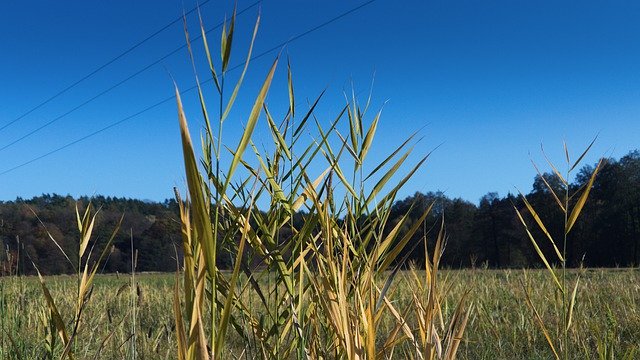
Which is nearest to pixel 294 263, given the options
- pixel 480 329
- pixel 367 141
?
pixel 367 141

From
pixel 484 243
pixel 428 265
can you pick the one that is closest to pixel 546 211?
pixel 484 243

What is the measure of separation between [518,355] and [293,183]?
2.20 metres

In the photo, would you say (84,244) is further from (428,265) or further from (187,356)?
(428,265)

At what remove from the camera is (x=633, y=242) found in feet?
126

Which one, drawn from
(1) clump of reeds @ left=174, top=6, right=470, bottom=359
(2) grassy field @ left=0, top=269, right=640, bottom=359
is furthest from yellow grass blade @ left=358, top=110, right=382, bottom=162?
(2) grassy field @ left=0, top=269, right=640, bottom=359

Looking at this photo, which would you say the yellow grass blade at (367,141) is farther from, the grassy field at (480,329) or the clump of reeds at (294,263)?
the grassy field at (480,329)

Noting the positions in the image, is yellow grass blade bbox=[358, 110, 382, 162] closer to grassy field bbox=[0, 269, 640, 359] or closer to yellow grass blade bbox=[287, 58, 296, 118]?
yellow grass blade bbox=[287, 58, 296, 118]

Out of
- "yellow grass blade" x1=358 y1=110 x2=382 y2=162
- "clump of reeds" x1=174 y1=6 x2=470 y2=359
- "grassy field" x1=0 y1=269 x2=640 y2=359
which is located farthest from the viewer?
"grassy field" x1=0 y1=269 x2=640 y2=359

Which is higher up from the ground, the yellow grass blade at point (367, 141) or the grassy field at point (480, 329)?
the yellow grass blade at point (367, 141)

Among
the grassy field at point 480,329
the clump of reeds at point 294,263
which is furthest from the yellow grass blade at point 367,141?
the grassy field at point 480,329

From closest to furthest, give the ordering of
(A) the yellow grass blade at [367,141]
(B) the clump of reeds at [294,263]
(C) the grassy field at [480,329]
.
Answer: (B) the clump of reeds at [294,263]
(A) the yellow grass blade at [367,141]
(C) the grassy field at [480,329]

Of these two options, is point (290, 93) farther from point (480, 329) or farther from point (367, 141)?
point (480, 329)

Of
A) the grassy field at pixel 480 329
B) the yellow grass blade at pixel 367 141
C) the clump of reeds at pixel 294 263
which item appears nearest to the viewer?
the clump of reeds at pixel 294 263

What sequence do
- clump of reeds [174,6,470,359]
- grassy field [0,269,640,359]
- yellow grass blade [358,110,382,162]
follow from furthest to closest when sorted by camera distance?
grassy field [0,269,640,359] → yellow grass blade [358,110,382,162] → clump of reeds [174,6,470,359]
